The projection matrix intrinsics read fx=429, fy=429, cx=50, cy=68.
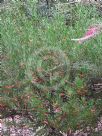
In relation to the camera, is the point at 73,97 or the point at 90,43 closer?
the point at 73,97

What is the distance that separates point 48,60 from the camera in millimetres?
3832

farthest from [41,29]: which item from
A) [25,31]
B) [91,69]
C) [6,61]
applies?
[91,69]

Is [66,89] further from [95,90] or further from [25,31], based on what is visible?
[25,31]

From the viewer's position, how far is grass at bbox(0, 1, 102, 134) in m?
3.62

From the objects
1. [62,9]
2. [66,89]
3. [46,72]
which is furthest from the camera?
[62,9]

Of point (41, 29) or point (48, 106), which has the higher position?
point (41, 29)

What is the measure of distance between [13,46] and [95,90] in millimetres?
857

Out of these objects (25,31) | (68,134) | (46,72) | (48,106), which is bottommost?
(68,134)

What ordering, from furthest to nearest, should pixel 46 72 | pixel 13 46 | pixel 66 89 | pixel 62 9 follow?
1. pixel 62 9
2. pixel 13 46
3. pixel 46 72
4. pixel 66 89

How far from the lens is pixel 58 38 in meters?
4.00

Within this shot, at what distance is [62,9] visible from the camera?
15.6 feet

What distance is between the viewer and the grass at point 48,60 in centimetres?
362

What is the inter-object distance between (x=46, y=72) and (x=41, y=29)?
0.74 meters

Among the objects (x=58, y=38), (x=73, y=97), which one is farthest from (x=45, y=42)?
(x=73, y=97)
